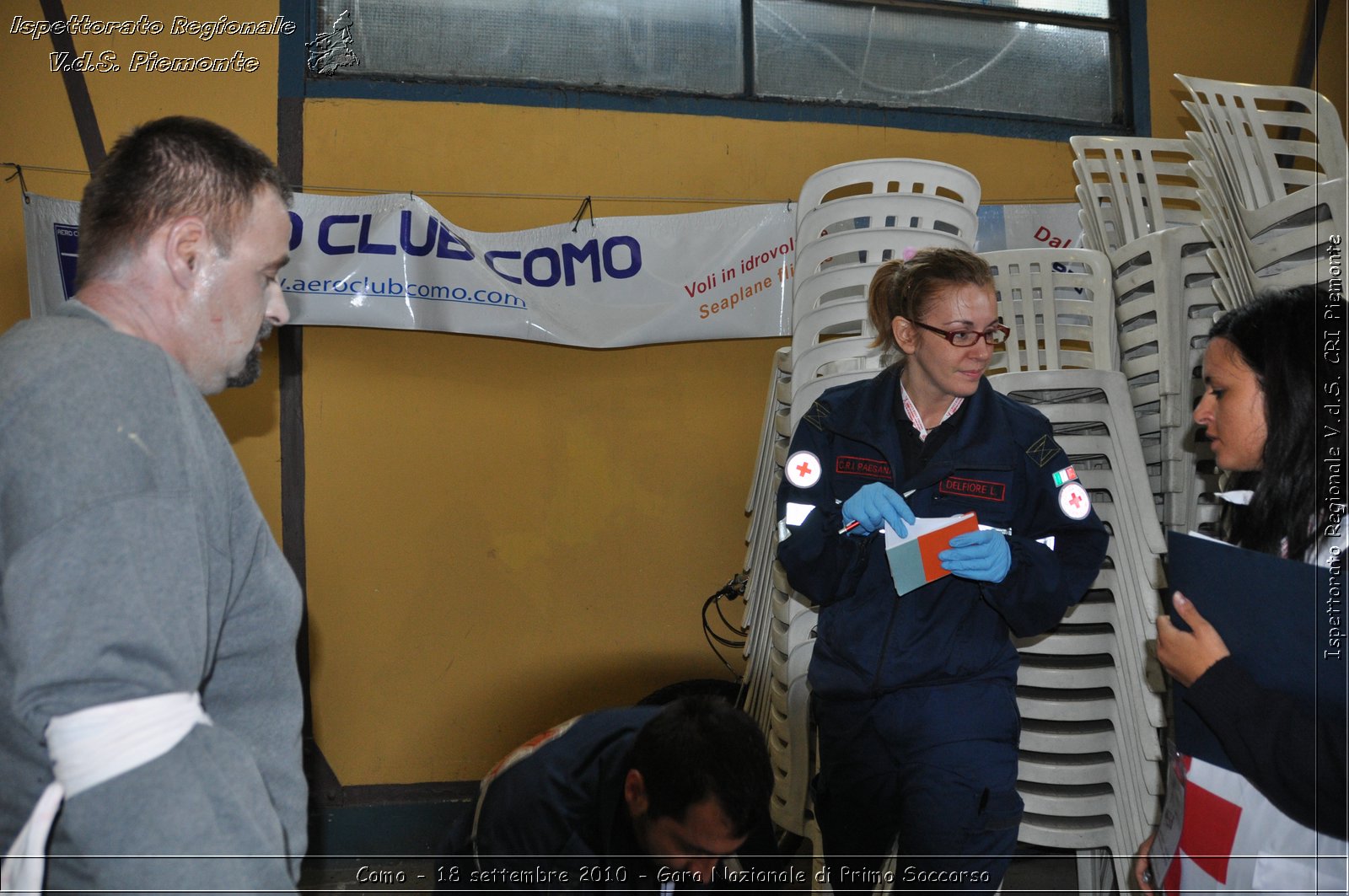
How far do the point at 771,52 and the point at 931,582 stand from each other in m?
3.20

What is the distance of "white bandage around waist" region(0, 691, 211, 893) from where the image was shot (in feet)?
3.31

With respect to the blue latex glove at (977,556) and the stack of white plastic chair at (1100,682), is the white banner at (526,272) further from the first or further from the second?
the blue latex glove at (977,556)

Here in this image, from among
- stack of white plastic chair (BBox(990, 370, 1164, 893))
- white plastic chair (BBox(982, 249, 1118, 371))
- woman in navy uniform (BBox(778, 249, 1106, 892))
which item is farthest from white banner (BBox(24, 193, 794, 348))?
woman in navy uniform (BBox(778, 249, 1106, 892))

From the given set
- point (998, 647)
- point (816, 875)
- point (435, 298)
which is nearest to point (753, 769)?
point (998, 647)

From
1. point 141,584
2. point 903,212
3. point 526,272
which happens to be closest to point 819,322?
point 903,212

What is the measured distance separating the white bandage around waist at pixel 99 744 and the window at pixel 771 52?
12.3 feet

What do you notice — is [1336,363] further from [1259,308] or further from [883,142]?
[883,142]

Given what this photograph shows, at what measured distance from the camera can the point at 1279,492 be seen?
1.62 m

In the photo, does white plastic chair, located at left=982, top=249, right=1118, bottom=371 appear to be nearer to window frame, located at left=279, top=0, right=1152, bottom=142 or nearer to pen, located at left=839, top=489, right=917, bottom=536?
pen, located at left=839, top=489, right=917, bottom=536

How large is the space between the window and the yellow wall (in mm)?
185

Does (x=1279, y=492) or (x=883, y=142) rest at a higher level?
(x=883, y=142)

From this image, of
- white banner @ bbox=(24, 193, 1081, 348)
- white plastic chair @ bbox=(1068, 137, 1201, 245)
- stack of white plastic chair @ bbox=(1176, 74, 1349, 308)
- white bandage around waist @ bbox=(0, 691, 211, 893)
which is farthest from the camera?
white banner @ bbox=(24, 193, 1081, 348)

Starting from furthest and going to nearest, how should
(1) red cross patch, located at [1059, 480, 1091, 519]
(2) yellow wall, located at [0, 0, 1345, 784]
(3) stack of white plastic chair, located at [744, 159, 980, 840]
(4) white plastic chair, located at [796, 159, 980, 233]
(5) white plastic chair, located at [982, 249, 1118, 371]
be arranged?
1. (2) yellow wall, located at [0, 0, 1345, 784]
2. (4) white plastic chair, located at [796, 159, 980, 233]
3. (5) white plastic chair, located at [982, 249, 1118, 371]
4. (3) stack of white plastic chair, located at [744, 159, 980, 840]
5. (1) red cross patch, located at [1059, 480, 1091, 519]

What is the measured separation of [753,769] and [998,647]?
0.74 metres
